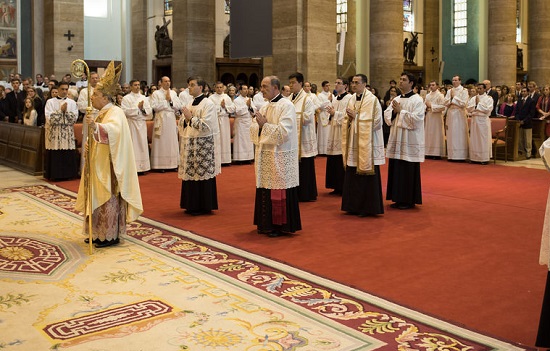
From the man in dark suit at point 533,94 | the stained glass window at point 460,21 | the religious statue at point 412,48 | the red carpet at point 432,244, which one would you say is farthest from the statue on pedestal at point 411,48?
the red carpet at point 432,244

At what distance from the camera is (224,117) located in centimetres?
1398

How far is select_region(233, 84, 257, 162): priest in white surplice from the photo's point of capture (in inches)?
556

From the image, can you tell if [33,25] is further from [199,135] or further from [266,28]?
[199,135]

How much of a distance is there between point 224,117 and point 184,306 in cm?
931

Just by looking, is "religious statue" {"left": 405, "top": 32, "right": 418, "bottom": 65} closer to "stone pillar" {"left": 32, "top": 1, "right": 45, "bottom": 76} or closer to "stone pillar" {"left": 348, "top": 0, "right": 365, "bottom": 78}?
"stone pillar" {"left": 348, "top": 0, "right": 365, "bottom": 78}

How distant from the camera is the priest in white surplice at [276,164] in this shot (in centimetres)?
711

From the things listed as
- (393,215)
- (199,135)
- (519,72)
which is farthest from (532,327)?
(519,72)

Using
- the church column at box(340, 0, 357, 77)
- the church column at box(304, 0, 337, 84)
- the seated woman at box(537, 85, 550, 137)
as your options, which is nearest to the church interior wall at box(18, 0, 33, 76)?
the church column at box(340, 0, 357, 77)

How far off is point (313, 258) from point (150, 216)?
116 inches

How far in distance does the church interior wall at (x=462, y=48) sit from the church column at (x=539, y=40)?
14.2 ft

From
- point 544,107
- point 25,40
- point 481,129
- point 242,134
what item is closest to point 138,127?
point 242,134

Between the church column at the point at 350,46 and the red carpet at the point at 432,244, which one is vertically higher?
the church column at the point at 350,46

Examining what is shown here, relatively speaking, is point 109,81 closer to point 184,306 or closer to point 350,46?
point 184,306

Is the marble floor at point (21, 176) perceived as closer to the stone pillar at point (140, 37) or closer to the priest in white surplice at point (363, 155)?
the priest in white surplice at point (363, 155)
